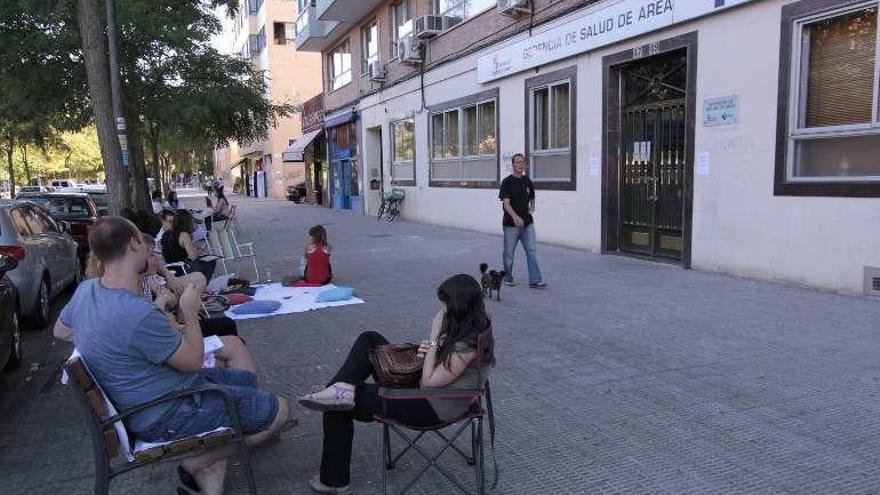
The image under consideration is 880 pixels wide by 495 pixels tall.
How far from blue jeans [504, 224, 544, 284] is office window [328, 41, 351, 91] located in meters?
18.6

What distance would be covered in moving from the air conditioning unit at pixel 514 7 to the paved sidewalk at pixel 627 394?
6.63 m

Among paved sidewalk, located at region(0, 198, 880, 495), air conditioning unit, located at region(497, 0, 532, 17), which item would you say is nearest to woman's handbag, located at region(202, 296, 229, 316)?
paved sidewalk, located at region(0, 198, 880, 495)

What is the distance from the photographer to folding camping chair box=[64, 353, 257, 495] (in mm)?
2754

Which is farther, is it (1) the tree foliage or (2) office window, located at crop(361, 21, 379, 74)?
(2) office window, located at crop(361, 21, 379, 74)

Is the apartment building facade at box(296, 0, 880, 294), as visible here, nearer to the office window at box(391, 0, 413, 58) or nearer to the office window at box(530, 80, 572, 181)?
the office window at box(530, 80, 572, 181)

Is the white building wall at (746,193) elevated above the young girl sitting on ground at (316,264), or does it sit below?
above

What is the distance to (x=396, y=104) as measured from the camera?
68.1 ft

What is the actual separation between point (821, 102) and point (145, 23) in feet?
42.8

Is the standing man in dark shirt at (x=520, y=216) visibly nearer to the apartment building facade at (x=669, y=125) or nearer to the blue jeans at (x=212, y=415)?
the apartment building facade at (x=669, y=125)

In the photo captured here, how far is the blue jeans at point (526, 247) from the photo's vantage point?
8516 mm

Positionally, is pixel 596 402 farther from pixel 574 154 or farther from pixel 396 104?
pixel 396 104

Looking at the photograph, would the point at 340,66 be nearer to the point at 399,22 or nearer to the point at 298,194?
the point at 399,22

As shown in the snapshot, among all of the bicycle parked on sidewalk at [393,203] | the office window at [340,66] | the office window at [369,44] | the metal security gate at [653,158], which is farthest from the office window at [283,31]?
the metal security gate at [653,158]

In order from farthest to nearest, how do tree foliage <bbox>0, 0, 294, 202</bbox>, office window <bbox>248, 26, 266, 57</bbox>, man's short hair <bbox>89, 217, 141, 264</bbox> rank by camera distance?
office window <bbox>248, 26, 266, 57</bbox> < tree foliage <bbox>0, 0, 294, 202</bbox> < man's short hair <bbox>89, 217, 141, 264</bbox>
